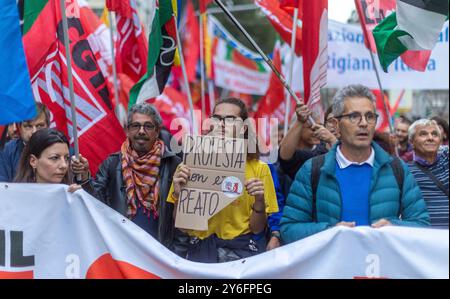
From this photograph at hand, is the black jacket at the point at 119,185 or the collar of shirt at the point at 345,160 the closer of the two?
the collar of shirt at the point at 345,160

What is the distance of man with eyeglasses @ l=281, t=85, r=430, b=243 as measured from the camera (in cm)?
423

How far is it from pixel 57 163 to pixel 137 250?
3.33ft

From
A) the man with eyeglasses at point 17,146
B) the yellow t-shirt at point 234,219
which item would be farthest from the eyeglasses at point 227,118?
the man with eyeglasses at point 17,146

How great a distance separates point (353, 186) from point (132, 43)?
386 cm

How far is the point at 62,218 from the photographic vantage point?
448 centimetres

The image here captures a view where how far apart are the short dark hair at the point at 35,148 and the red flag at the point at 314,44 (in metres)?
1.92

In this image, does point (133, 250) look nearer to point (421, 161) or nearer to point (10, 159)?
point (10, 159)

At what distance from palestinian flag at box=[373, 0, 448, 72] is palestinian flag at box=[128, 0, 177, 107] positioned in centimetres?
162

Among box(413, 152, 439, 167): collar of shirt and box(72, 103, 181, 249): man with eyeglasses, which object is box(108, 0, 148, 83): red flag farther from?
box(413, 152, 439, 167): collar of shirt

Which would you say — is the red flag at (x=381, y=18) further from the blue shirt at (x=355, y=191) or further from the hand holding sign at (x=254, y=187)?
the hand holding sign at (x=254, y=187)

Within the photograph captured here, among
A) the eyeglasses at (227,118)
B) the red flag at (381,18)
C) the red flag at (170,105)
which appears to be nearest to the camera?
the eyeglasses at (227,118)

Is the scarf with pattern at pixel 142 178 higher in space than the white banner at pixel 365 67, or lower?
lower

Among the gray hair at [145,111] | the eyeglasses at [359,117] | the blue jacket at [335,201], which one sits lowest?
the blue jacket at [335,201]

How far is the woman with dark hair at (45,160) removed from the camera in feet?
16.3
